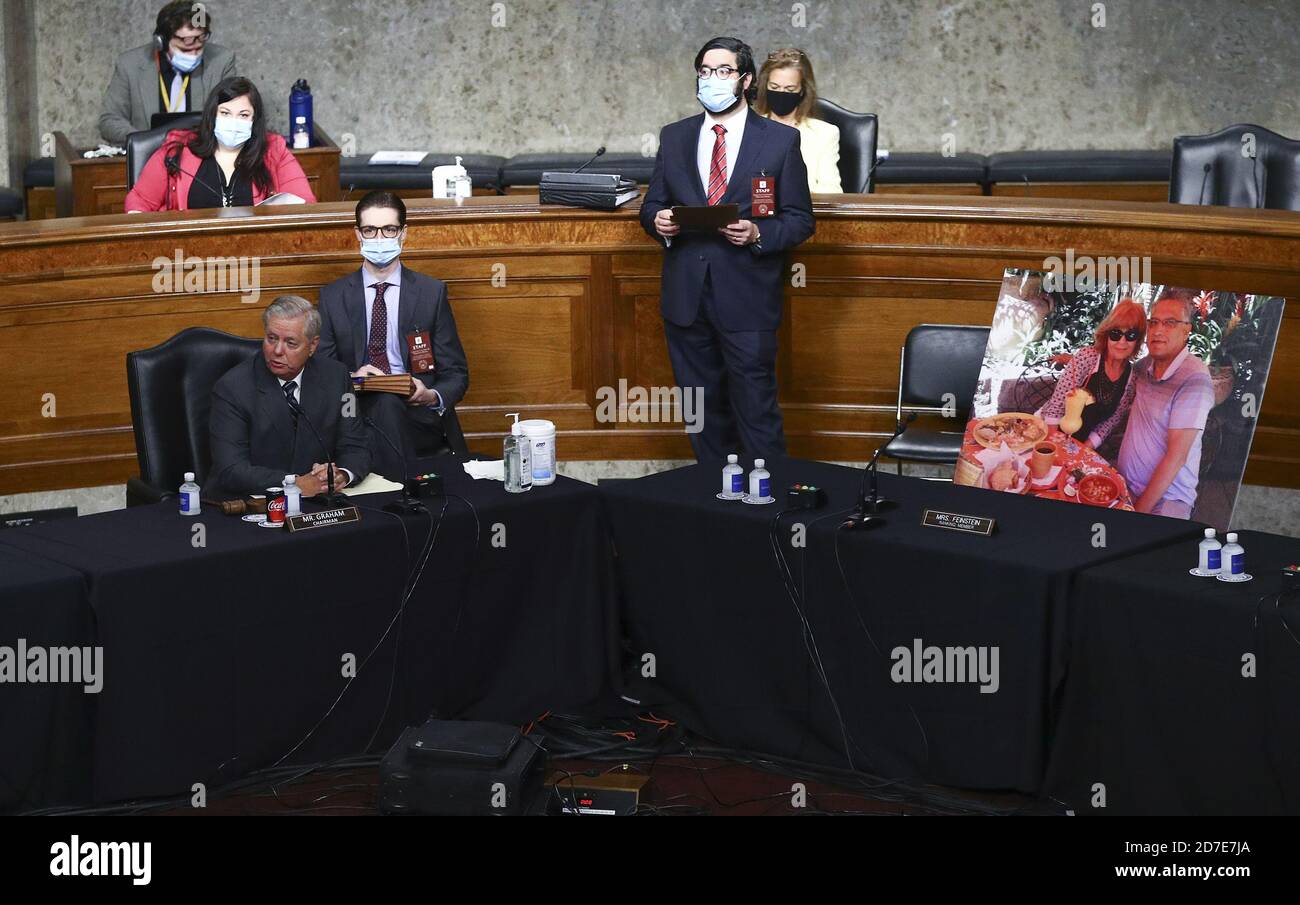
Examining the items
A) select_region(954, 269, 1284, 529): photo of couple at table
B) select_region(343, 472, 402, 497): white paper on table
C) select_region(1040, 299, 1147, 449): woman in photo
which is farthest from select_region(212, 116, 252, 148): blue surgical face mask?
select_region(1040, 299, 1147, 449): woman in photo

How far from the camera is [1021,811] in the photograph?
430cm

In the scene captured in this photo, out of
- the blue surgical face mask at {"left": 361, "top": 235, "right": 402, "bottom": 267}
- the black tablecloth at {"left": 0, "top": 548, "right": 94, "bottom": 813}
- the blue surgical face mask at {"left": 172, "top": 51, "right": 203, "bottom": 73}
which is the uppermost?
the blue surgical face mask at {"left": 172, "top": 51, "right": 203, "bottom": 73}

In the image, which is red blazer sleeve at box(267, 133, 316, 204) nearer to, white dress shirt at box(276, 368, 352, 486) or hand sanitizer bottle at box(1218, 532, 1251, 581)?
white dress shirt at box(276, 368, 352, 486)

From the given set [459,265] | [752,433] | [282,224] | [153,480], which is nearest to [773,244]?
[752,433]

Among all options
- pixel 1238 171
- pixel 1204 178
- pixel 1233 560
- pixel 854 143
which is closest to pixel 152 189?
pixel 854 143

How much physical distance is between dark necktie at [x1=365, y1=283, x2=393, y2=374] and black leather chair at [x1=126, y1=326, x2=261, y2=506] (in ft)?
2.10

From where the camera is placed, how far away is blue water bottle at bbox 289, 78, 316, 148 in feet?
30.2

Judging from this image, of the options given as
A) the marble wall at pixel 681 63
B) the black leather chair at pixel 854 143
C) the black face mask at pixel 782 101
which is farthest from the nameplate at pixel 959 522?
the marble wall at pixel 681 63

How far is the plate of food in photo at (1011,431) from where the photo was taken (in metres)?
5.24

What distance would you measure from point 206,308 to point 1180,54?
6.41m

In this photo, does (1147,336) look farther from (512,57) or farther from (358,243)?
(512,57)

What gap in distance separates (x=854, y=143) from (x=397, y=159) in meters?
3.26

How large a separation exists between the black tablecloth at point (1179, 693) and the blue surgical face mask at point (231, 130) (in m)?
3.99

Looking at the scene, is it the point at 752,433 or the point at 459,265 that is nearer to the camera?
the point at 752,433
